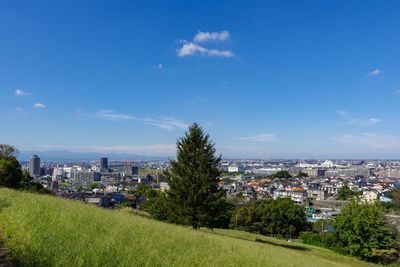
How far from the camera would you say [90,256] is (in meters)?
4.61

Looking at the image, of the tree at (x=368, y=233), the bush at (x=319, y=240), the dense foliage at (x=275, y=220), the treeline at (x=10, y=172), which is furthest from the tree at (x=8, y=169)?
the dense foliage at (x=275, y=220)

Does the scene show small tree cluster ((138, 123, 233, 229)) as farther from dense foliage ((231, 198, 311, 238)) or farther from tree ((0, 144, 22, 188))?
dense foliage ((231, 198, 311, 238))

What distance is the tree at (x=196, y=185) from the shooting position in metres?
17.9

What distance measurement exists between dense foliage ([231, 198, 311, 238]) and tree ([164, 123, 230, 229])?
36.9 metres

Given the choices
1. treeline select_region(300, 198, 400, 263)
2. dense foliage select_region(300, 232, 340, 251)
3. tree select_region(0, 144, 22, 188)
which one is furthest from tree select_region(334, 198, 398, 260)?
tree select_region(0, 144, 22, 188)

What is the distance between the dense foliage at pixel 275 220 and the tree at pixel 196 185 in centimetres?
3686

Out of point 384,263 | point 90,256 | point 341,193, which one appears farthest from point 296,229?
point 341,193

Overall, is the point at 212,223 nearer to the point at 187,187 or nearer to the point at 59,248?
the point at 187,187

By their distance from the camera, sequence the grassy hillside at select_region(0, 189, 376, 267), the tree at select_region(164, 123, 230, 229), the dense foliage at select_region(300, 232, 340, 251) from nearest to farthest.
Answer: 1. the grassy hillside at select_region(0, 189, 376, 267)
2. the tree at select_region(164, 123, 230, 229)
3. the dense foliage at select_region(300, 232, 340, 251)

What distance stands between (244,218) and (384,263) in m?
35.9

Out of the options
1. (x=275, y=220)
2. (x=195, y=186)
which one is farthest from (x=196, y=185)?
(x=275, y=220)

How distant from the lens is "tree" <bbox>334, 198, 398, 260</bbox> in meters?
21.5

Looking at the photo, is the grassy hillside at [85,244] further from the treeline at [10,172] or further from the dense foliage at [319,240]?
the dense foliage at [319,240]

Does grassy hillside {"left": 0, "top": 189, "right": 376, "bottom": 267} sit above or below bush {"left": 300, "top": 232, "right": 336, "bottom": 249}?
above
